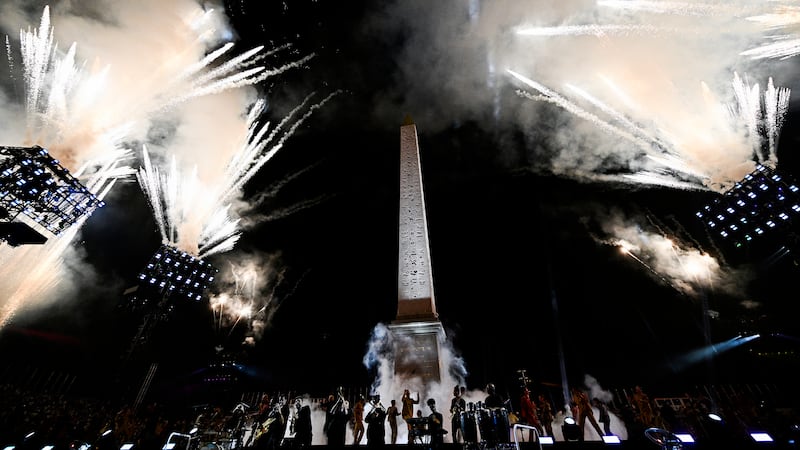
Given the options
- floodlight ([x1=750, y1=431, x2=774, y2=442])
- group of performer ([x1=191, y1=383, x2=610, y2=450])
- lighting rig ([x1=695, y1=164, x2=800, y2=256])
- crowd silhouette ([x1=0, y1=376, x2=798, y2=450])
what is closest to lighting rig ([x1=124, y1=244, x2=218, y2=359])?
crowd silhouette ([x1=0, y1=376, x2=798, y2=450])

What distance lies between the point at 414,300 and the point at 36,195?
45.8 ft

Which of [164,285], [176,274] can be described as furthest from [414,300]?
[164,285]

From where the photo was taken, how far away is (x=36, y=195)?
36.0 feet

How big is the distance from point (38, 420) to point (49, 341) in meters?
8.93

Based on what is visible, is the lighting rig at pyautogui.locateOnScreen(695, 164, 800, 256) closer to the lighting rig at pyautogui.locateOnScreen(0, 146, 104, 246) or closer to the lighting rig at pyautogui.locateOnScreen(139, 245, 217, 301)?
the lighting rig at pyautogui.locateOnScreen(0, 146, 104, 246)

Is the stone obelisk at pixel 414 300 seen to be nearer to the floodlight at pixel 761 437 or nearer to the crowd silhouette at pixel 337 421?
the crowd silhouette at pixel 337 421

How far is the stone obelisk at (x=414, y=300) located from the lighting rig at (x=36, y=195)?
1248cm

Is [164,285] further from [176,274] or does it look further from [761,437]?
[761,437]

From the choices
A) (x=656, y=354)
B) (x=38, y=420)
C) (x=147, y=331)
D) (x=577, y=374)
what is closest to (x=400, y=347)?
(x=38, y=420)

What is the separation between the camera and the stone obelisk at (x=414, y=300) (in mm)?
13539

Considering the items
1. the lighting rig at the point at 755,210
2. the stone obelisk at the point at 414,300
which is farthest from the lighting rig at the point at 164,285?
the lighting rig at the point at 755,210

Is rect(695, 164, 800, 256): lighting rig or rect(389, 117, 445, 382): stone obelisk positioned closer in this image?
rect(695, 164, 800, 256): lighting rig

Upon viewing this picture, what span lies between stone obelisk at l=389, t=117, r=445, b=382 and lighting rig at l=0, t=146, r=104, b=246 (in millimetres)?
12481

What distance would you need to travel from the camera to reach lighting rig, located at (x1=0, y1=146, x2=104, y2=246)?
33.2ft
